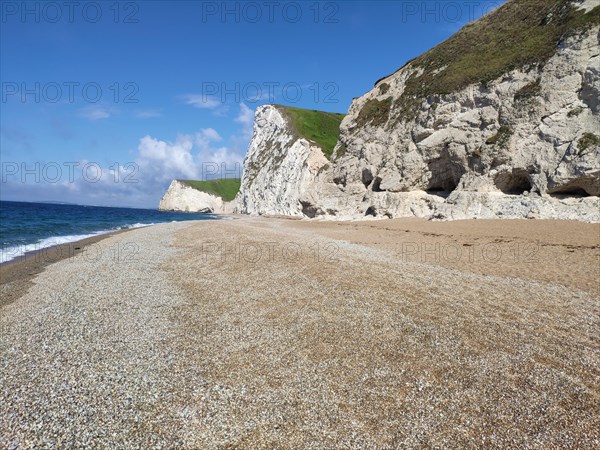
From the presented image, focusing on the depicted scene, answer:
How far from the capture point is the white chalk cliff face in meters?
75.2

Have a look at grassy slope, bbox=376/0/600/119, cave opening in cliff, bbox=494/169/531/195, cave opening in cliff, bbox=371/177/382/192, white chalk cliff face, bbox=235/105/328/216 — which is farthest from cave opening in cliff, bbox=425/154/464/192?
white chalk cliff face, bbox=235/105/328/216

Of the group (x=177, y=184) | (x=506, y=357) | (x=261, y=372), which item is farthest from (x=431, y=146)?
(x=177, y=184)

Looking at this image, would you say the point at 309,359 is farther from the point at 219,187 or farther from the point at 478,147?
the point at 219,187

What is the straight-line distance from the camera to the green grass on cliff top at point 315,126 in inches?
3309

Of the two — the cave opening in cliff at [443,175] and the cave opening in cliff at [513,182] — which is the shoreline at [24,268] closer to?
the cave opening in cliff at [443,175]

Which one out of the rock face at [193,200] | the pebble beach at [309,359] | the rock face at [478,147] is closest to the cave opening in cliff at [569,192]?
the rock face at [478,147]

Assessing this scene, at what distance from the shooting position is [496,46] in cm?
3491

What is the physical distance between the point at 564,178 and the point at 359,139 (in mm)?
26055

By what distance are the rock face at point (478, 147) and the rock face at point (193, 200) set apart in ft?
366

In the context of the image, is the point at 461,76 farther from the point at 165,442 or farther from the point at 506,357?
the point at 165,442

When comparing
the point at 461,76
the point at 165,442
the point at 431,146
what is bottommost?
the point at 165,442

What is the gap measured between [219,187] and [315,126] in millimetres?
89887

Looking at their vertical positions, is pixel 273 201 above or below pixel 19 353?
above

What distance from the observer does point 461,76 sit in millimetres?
34719
